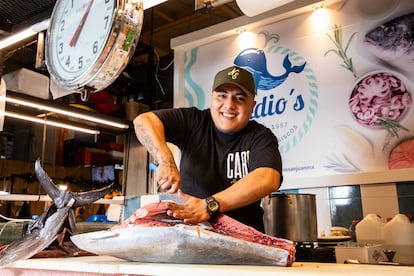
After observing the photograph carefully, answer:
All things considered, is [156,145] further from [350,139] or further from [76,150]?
[76,150]

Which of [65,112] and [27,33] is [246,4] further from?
[65,112]

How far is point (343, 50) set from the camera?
3.89 meters

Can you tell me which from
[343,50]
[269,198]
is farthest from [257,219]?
[343,50]

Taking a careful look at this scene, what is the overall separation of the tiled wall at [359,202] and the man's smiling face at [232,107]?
2.17 meters

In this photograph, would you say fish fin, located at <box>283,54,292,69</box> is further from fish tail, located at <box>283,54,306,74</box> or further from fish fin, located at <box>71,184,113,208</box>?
fish fin, located at <box>71,184,113,208</box>

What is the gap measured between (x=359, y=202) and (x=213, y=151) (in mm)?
2240

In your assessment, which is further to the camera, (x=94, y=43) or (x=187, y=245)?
(x=94, y=43)

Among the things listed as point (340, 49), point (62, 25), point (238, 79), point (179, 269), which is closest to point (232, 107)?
point (238, 79)

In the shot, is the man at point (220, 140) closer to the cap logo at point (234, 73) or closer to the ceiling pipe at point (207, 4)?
the cap logo at point (234, 73)

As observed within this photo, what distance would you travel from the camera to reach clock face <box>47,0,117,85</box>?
1742mm

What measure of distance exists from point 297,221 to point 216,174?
4.31 ft

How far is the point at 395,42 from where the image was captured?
3633mm

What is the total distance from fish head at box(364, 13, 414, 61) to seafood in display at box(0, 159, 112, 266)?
10.3 feet

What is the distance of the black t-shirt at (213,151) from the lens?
1759 millimetres
